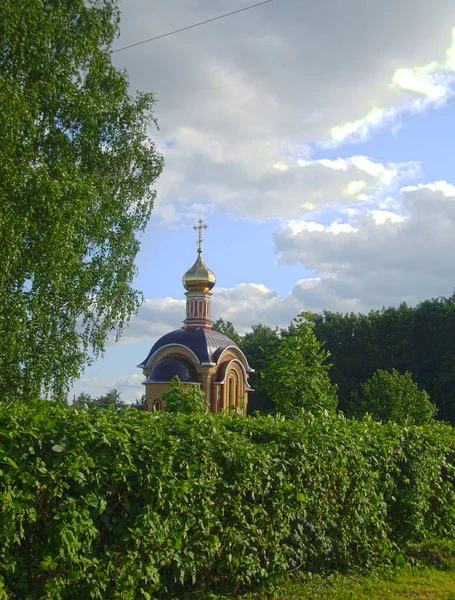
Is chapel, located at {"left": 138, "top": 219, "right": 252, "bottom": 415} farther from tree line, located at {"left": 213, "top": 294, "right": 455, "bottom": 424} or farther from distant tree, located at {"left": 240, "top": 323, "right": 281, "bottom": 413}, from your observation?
distant tree, located at {"left": 240, "top": 323, "right": 281, "bottom": 413}

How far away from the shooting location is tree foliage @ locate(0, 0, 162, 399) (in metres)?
10.2

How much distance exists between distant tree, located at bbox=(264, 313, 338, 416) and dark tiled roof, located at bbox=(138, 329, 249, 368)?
1635cm

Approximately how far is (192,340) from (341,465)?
26856mm

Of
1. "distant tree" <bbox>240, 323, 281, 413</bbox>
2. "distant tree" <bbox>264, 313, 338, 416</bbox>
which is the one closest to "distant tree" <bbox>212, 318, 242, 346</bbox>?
"distant tree" <bbox>240, 323, 281, 413</bbox>

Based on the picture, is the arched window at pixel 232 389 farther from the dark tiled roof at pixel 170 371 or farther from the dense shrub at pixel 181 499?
the dense shrub at pixel 181 499

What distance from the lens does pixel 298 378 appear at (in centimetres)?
1497

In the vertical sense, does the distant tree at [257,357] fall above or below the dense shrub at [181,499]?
above

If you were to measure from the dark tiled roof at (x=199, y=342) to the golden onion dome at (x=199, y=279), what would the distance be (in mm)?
2482

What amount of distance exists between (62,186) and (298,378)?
23.8 feet

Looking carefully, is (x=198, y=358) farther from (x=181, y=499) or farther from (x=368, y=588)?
(x=181, y=499)

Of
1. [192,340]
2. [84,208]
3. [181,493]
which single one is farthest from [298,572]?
[192,340]

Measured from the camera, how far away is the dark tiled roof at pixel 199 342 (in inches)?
1280

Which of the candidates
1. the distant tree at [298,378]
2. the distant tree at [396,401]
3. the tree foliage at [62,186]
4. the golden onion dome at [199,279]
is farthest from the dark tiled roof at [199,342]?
the tree foliage at [62,186]

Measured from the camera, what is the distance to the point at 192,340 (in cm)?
3316
